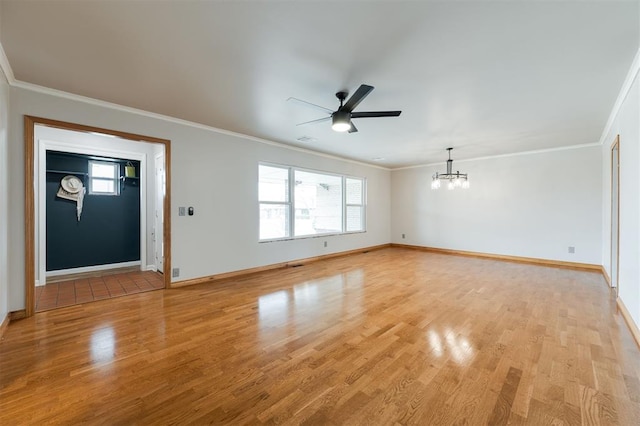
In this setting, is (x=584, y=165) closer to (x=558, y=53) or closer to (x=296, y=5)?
(x=558, y=53)

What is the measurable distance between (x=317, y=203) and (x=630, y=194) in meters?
4.98

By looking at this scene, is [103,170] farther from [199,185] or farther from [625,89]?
[625,89]

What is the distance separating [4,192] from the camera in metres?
2.76

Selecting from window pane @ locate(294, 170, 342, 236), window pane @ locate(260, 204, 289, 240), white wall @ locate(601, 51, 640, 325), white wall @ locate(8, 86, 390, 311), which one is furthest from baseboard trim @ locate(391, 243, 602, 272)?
window pane @ locate(260, 204, 289, 240)

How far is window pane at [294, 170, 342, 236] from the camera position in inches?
241

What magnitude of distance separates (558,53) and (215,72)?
9.97 ft

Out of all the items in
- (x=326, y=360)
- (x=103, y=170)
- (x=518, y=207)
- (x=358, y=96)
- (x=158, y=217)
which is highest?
(x=358, y=96)

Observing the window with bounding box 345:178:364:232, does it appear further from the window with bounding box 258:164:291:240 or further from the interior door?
the interior door

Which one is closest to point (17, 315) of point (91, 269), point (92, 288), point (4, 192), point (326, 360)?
point (92, 288)

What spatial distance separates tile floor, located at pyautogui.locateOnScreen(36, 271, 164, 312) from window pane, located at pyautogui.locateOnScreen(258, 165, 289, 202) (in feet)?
7.68

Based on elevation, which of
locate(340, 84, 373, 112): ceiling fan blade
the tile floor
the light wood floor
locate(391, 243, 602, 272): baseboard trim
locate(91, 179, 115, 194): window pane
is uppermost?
locate(340, 84, 373, 112): ceiling fan blade

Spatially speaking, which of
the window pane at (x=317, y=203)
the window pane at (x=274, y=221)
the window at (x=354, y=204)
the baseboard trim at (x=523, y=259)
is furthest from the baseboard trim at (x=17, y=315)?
the baseboard trim at (x=523, y=259)

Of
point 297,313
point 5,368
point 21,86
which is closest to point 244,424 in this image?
point 297,313

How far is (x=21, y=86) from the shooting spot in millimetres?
2982
